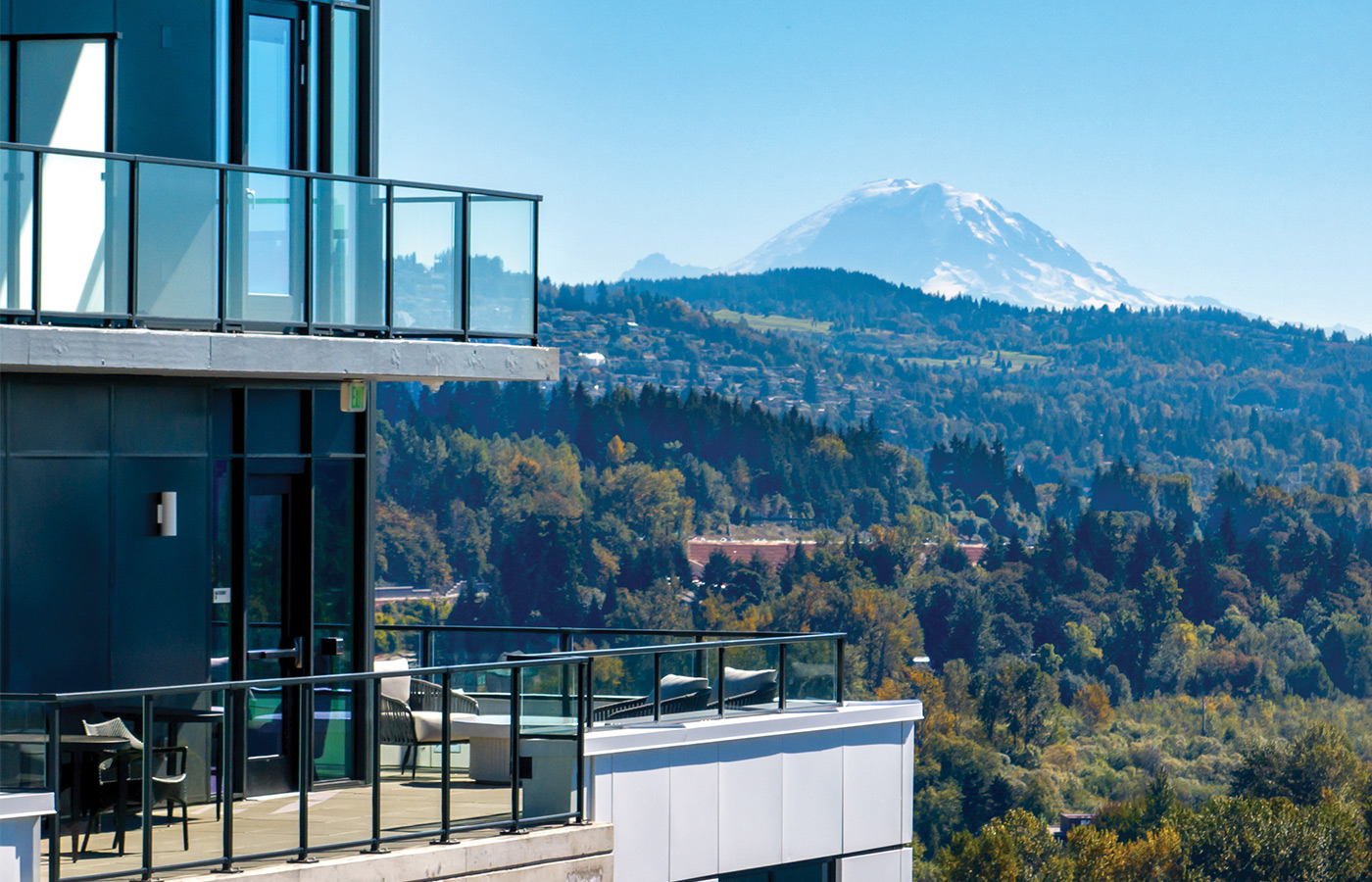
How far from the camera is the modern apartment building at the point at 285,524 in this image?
11250 mm

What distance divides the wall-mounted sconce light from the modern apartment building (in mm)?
20

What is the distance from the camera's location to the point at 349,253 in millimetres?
13242

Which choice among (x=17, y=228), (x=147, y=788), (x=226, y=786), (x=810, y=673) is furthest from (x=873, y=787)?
(x=17, y=228)

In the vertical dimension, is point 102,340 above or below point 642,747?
above

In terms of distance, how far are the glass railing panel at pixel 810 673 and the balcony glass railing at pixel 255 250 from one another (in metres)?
3.21

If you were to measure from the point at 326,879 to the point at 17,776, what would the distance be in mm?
1854

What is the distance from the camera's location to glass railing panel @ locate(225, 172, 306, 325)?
12484 millimetres

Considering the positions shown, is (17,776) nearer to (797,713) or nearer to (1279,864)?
(797,713)

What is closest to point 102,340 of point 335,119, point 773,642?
point 335,119

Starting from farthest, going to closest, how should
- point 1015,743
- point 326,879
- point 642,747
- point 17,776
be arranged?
point 1015,743, point 642,747, point 326,879, point 17,776

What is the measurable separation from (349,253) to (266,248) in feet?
2.33

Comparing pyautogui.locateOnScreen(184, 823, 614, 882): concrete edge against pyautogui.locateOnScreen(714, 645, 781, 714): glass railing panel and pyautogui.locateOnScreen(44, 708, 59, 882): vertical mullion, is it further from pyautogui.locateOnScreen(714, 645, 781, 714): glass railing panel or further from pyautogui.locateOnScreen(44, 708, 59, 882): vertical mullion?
pyautogui.locateOnScreen(714, 645, 781, 714): glass railing panel

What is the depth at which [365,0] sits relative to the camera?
558 inches

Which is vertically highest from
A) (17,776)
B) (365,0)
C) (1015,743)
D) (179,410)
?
(365,0)
